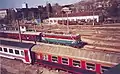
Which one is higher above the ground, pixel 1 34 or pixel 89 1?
pixel 89 1

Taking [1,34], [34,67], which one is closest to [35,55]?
[34,67]

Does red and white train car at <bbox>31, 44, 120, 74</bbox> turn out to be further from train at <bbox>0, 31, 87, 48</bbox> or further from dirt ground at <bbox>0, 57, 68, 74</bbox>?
train at <bbox>0, 31, 87, 48</bbox>

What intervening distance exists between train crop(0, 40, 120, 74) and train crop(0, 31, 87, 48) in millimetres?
1660

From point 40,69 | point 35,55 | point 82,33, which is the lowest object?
point 40,69

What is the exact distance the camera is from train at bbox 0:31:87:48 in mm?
6586

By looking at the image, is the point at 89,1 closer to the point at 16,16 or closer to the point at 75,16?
the point at 75,16

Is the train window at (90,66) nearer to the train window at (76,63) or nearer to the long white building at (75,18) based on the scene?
the train window at (76,63)

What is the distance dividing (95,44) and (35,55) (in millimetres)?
2562

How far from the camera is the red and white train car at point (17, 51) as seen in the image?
5355mm

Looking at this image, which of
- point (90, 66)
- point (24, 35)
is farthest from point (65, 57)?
point (24, 35)

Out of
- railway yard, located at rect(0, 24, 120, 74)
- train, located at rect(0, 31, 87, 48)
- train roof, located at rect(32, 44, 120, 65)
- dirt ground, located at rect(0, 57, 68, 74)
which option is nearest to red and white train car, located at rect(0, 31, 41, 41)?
train, located at rect(0, 31, 87, 48)

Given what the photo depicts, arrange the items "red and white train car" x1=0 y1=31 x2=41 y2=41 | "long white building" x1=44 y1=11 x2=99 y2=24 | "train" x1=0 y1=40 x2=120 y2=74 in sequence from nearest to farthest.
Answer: "train" x1=0 y1=40 x2=120 y2=74
"long white building" x1=44 y1=11 x2=99 y2=24
"red and white train car" x1=0 y1=31 x2=41 y2=41

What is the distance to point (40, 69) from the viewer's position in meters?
5.20

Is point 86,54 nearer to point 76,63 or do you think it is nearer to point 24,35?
point 76,63
